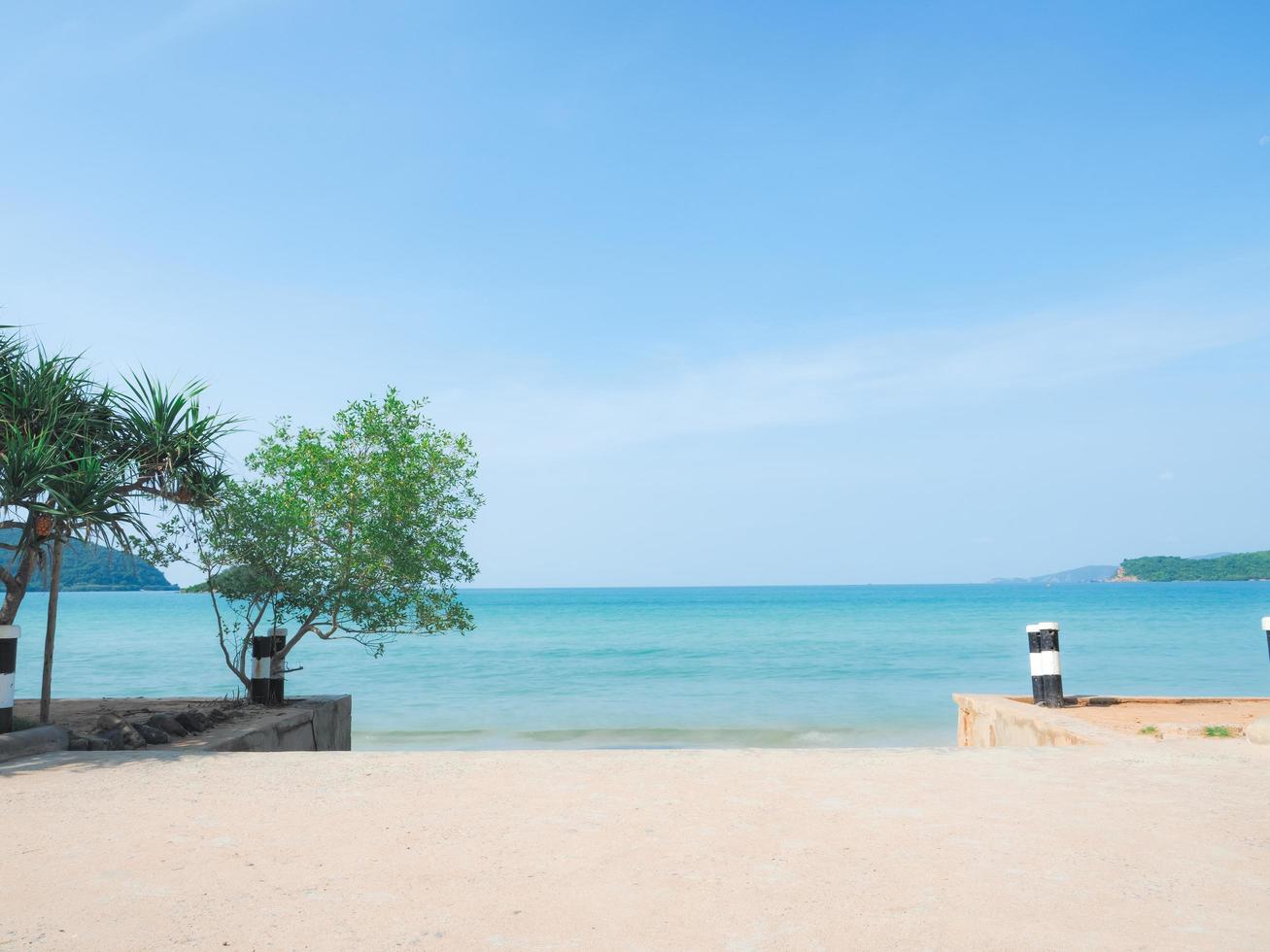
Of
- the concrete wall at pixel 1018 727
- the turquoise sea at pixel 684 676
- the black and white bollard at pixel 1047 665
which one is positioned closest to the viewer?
the concrete wall at pixel 1018 727

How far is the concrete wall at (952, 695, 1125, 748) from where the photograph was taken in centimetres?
749

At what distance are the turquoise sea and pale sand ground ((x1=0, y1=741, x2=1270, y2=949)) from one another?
401 inches

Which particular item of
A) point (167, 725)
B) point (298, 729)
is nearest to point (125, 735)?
point (167, 725)

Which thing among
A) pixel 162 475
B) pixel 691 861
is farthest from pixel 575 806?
pixel 162 475

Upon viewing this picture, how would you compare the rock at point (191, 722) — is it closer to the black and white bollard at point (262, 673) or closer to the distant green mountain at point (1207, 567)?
the black and white bollard at point (262, 673)

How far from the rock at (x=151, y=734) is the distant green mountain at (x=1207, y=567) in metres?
178

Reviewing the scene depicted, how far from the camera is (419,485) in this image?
38.8 feet

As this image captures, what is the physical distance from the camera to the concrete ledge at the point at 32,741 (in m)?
6.99

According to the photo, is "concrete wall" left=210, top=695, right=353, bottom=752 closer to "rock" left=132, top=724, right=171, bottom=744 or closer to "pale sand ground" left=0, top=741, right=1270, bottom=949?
"rock" left=132, top=724, right=171, bottom=744

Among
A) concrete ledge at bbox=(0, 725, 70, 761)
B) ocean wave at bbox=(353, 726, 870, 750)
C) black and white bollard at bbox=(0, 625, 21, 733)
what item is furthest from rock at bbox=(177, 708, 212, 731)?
ocean wave at bbox=(353, 726, 870, 750)

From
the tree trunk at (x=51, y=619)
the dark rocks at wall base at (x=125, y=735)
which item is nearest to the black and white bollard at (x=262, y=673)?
the tree trunk at (x=51, y=619)

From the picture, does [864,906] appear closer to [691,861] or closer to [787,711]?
[691,861]

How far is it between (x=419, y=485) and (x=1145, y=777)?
28.7 ft

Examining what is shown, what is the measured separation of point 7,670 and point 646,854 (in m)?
6.25
